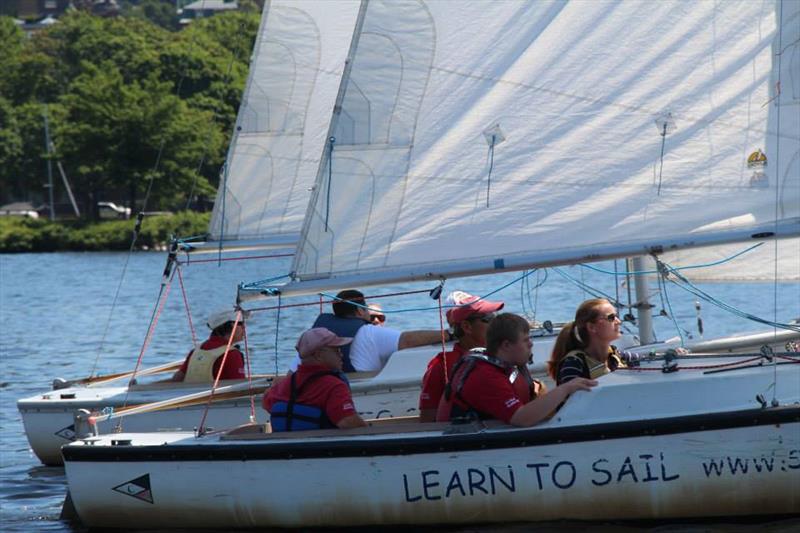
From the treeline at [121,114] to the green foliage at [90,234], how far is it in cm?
262

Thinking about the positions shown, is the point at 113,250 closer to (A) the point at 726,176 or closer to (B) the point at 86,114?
(B) the point at 86,114

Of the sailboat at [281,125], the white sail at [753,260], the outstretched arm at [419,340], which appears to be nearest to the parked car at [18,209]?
the sailboat at [281,125]

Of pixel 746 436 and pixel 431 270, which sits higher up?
pixel 431 270

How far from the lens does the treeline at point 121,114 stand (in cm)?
8531

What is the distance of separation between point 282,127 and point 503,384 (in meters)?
8.77

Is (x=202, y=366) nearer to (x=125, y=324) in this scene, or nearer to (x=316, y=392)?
(x=316, y=392)

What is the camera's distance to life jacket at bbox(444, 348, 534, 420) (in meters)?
9.08

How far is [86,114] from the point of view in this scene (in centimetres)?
8675

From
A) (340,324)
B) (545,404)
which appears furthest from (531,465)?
(340,324)

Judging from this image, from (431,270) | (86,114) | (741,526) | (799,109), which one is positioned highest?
(86,114)

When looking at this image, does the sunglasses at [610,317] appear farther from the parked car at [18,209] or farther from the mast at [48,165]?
the parked car at [18,209]

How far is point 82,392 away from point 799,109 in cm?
741

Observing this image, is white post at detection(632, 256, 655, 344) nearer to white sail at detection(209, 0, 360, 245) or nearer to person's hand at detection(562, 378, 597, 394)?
person's hand at detection(562, 378, 597, 394)

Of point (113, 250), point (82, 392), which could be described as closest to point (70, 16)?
point (113, 250)
